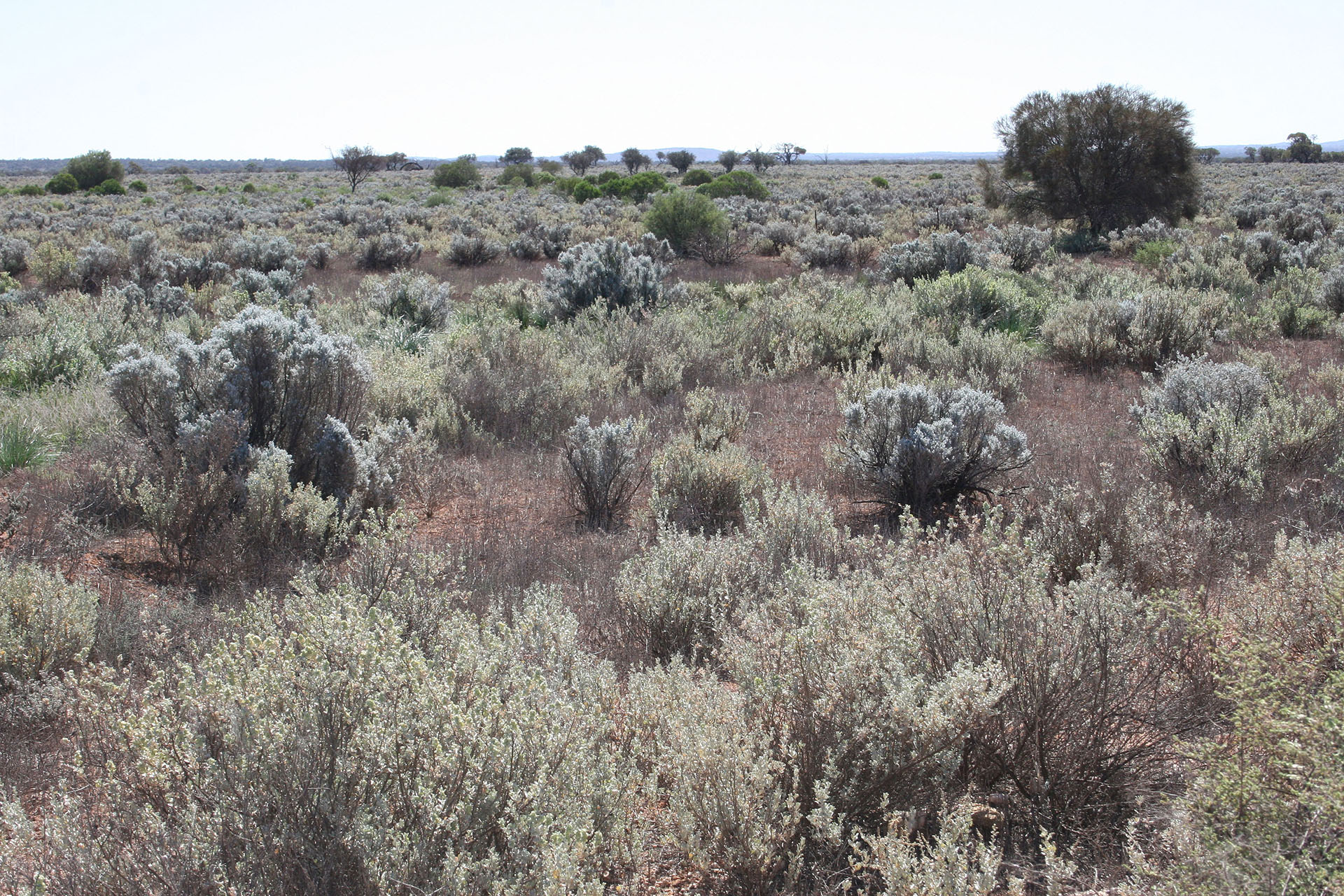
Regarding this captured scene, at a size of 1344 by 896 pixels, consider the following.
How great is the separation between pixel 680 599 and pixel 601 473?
211 centimetres

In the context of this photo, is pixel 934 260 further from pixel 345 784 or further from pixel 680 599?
pixel 345 784

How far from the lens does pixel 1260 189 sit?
31.5 meters

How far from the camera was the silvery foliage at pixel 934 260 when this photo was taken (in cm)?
1453

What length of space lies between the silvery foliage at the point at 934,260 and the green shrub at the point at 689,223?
6.03 m

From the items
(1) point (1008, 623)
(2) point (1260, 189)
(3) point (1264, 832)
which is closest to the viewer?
(3) point (1264, 832)

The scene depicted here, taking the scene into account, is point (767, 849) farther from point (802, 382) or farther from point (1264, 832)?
point (802, 382)

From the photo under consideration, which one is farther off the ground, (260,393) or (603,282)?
(603,282)

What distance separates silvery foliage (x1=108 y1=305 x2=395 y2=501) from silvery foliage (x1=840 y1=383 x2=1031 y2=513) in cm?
369

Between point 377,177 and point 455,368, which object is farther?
point 377,177

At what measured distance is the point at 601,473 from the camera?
6.03 meters

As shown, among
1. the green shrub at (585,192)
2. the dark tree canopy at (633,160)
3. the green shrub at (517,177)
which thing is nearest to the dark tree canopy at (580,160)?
the dark tree canopy at (633,160)

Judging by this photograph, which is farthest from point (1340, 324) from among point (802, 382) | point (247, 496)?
point (247, 496)

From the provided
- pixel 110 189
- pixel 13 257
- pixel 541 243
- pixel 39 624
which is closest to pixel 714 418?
pixel 39 624

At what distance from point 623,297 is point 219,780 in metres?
11.4
